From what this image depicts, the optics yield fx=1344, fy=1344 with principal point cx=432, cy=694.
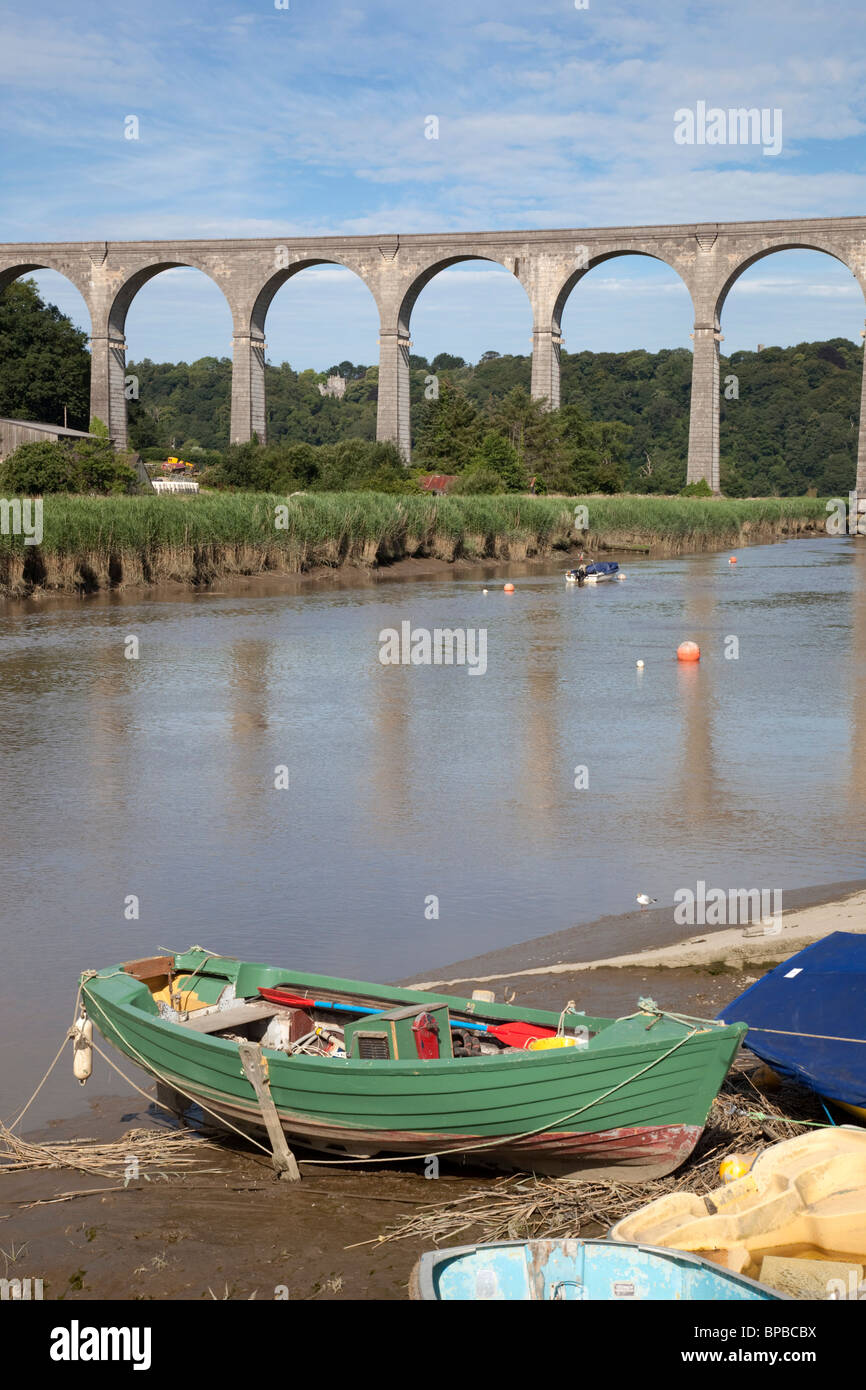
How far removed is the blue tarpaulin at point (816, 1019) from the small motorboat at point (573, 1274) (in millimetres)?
1194

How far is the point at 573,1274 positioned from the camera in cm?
300

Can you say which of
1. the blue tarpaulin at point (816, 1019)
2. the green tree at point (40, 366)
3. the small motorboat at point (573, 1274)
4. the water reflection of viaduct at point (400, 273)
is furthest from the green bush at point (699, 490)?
the small motorboat at point (573, 1274)

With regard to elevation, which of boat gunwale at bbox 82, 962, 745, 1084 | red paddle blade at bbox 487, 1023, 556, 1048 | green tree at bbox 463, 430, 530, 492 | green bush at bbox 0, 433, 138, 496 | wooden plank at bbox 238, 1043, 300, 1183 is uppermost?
green tree at bbox 463, 430, 530, 492

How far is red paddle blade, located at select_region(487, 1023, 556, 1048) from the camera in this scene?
4332mm

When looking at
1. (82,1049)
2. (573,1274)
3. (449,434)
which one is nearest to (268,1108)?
(82,1049)

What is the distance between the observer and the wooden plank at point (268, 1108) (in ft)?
13.7

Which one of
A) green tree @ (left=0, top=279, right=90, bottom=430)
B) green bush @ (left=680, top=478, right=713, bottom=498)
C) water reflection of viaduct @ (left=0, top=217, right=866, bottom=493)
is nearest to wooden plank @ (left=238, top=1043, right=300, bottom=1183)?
green bush @ (left=680, top=478, right=713, bottom=498)

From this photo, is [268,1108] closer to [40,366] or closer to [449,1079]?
[449,1079]

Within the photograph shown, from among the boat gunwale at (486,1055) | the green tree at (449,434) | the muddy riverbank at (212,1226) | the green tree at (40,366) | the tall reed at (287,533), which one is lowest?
the muddy riverbank at (212,1226)

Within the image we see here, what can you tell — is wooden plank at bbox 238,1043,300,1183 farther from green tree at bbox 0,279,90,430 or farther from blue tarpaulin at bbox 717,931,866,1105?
green tree at bbox 0,279,90,430

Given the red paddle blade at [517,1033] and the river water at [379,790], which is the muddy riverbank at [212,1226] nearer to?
the red paddle blade at [517,1033]

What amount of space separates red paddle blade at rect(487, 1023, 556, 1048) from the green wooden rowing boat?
21 millimetres

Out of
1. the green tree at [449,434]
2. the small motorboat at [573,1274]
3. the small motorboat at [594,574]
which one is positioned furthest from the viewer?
the green tree at [449,434]

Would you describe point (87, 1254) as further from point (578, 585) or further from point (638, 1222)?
point (578, 585)
